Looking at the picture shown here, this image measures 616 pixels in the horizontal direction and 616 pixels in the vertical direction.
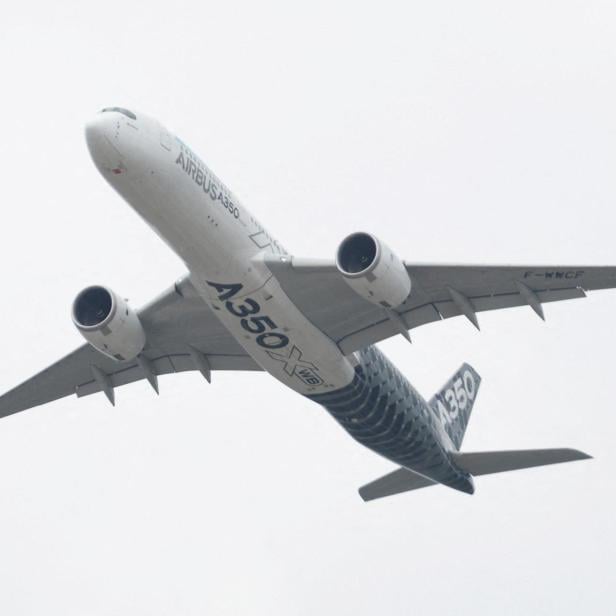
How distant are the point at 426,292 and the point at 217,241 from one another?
573 centimetres

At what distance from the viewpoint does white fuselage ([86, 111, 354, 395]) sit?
95.8 feet

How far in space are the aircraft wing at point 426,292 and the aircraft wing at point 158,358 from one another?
3022 millimetres

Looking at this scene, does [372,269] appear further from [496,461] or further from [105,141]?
[496,461]

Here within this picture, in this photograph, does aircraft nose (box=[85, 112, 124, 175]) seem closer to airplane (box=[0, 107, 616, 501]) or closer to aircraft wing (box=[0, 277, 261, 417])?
airplane (box=[0, 107, 616, 501])

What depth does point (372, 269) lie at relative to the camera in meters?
30.6

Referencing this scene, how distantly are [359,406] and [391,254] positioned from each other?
5.51 meters

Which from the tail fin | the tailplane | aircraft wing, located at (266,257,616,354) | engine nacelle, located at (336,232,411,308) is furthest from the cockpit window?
the tail fin

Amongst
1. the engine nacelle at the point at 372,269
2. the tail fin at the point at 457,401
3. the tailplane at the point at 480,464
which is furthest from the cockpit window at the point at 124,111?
the tail fin at the point at 457,401

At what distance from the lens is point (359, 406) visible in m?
35.1

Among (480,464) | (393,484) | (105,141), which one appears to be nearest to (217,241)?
(105,141)

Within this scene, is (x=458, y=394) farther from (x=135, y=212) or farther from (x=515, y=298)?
(x=135, y=212)

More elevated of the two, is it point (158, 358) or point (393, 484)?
point (158, 358)

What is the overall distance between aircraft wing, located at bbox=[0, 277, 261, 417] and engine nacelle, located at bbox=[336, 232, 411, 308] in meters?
4.47

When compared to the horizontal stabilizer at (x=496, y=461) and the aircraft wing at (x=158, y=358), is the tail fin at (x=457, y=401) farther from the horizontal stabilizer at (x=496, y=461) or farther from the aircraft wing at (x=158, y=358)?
the aircraft wing at (x=158, y=358)
